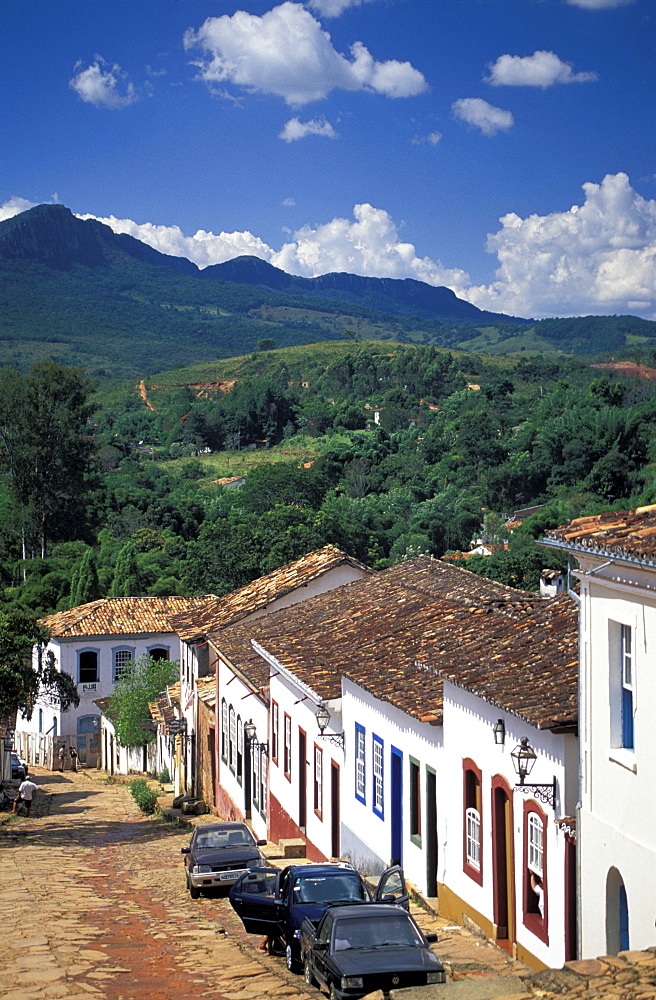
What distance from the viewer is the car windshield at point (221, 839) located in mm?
18188

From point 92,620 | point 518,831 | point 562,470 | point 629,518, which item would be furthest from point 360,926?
point 562,470

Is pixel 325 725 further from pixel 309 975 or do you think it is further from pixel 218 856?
pixel 309 975

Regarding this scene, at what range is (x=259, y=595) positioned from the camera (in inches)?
1193

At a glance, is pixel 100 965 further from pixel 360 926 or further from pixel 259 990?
pixel 360 926

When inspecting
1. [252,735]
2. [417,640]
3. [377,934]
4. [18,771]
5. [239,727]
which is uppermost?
[417,640]

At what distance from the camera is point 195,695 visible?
30.7 m

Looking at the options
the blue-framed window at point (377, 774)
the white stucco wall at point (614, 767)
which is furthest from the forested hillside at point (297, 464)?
the white stucco wall at point (614, 767)

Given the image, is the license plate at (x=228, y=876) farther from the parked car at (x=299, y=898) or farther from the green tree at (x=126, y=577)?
the green tree at (x=126, y=577)

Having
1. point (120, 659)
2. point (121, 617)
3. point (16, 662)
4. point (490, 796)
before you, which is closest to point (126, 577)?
point (121, 617)

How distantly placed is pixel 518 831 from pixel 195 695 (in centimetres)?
1963

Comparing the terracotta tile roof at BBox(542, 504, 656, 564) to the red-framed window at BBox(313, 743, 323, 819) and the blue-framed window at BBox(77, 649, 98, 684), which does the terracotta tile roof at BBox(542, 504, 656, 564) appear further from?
the blue-framed window at BBox(77, 649, 98, 684)

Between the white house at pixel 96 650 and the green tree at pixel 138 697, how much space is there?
2.03 metres

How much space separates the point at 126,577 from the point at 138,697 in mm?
20176

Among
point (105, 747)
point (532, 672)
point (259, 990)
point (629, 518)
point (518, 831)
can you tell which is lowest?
point (105, 747)
